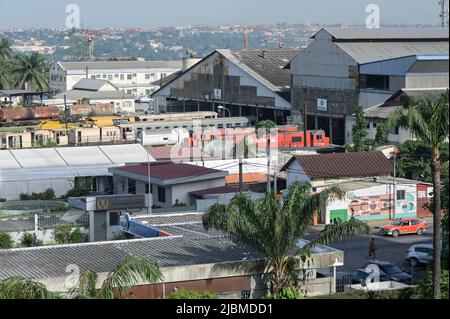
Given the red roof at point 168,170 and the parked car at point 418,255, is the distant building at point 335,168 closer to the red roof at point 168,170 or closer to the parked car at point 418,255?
the red roof at point 168,170

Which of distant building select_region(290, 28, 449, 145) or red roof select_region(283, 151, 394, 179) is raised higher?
distant building select_region(290, 28, 449, 145)

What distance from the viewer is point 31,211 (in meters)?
28.7

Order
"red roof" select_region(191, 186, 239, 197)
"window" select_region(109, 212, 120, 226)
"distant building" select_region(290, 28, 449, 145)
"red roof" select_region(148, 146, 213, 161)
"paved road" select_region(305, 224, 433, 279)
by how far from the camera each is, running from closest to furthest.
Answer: "paved road" select_region(305, 224, 433, 279)
"window" select_region(109, 212, 120, 226)
"red roof" select_region(191, 186, 239, 197)
"red roof" select_region(148, 146, 213, 161)
"distant building" select_region(290, 28, 449, 145)

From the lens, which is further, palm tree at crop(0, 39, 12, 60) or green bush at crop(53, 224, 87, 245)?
palm tree at crop(0, 39, 12, 60)

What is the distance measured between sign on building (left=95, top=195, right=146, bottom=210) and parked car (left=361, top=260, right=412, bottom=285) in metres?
7.23

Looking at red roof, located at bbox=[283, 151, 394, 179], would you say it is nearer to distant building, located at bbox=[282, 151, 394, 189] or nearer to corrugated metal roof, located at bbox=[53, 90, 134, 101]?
distant building, located at bbox=[282, 151, 394, 189]

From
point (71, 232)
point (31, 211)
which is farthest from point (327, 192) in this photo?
point (31, 211)

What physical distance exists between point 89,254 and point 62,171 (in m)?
17.7

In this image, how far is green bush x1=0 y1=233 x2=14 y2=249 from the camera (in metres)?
24.5

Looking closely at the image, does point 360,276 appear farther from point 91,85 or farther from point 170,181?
point 91,85

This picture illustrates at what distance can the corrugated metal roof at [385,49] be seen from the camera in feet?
162

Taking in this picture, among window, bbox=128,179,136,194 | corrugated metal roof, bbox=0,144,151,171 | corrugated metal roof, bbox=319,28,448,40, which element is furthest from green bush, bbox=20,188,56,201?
corrugated metal roof, bbox=319,28,448,40

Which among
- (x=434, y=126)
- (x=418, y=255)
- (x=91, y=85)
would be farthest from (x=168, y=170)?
(x=91, y=85)

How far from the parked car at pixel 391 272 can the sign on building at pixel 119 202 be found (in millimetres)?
7230
